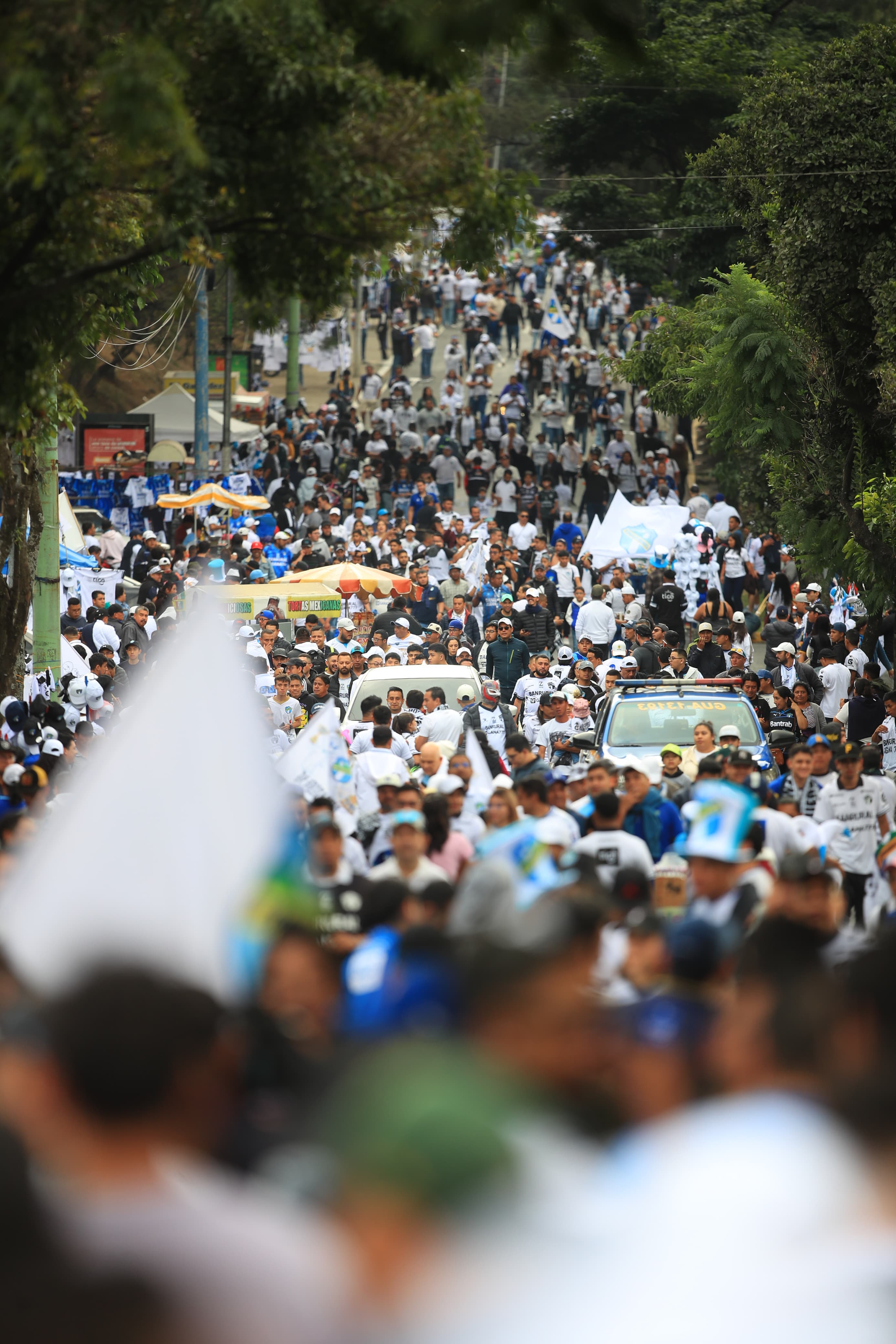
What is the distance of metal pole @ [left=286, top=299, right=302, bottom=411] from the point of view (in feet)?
128

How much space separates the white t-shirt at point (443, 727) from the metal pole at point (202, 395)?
16.9 m

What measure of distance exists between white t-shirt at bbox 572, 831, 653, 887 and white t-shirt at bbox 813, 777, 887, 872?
1.85 meters

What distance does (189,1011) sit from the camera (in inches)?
121

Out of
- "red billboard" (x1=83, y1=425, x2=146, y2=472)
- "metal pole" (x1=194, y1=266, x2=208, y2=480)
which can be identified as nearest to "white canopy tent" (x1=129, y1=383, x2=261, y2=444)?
"red billboard" (x1=83, y1=425, x2=146, y2=472)

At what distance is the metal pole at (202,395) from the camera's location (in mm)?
30438

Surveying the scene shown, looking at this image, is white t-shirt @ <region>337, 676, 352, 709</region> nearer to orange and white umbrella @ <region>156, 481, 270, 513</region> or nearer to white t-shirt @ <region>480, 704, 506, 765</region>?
white t-shirt @ <region>480, 704, 506, 765</region>

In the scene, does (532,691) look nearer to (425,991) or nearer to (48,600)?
(48,600)

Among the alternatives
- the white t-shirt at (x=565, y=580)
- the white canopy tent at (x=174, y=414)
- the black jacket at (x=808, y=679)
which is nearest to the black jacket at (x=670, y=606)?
the white t-shirt at (x=565, y=580)

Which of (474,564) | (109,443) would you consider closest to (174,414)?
(109,443)

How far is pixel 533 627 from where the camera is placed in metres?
20.5

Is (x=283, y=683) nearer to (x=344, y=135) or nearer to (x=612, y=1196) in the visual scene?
(x=344, y=135)

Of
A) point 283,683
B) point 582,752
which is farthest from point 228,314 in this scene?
point 582,752

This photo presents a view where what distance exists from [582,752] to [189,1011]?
10.7 m

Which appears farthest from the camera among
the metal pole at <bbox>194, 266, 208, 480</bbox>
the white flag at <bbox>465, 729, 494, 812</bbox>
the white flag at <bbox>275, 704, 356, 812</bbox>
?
the metal pole at <bbox>194, 266, 208, 480</bbox>
